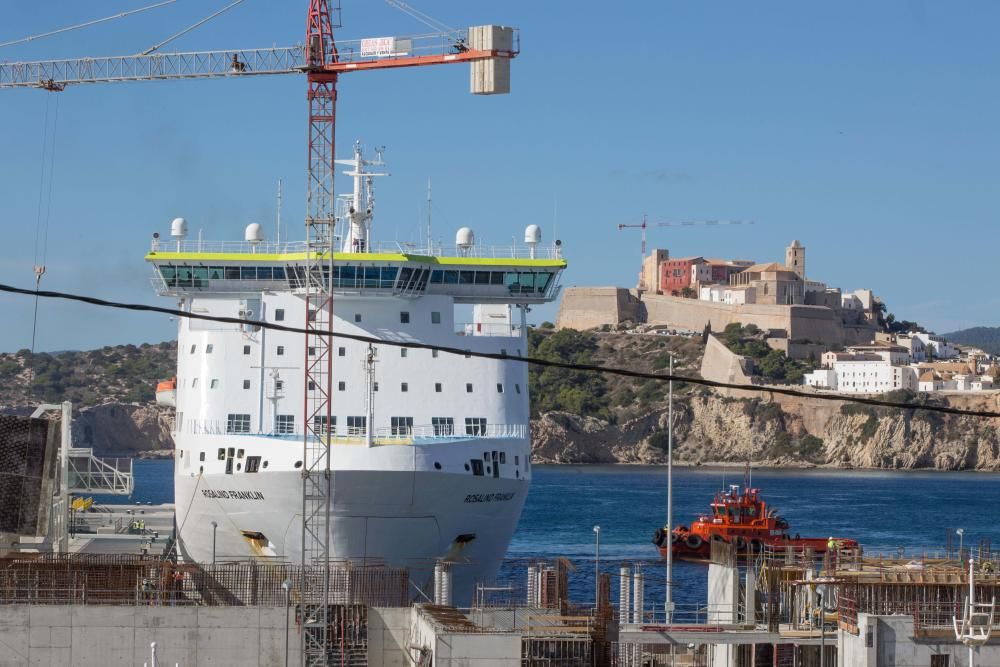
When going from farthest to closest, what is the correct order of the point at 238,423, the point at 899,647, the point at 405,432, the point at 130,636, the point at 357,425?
1. the point at 238,423
2. the point at 405,432
3. the point at 357,425
4. the point at 130,636
5. the point at 899,647

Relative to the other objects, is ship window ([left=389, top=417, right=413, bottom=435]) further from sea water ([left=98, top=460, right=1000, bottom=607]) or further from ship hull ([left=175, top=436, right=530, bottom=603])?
sea water ([left=98, top=460, right=1000, bottom=607])

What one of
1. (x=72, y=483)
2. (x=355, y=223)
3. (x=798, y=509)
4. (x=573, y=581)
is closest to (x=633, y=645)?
(x=355, y=223)

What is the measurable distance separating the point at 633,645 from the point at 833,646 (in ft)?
14.7

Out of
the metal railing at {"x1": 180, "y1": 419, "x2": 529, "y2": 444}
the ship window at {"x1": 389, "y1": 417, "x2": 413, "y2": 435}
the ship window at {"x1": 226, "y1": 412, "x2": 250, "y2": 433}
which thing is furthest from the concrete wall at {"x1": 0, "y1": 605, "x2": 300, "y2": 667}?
the ship window at {"x1": 226, "y1": 412, "x2": 250, "y2": 433}

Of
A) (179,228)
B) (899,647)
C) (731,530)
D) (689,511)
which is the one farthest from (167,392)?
(689,511)

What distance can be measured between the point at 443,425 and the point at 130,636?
1056 centimetres

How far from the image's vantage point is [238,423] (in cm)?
3900

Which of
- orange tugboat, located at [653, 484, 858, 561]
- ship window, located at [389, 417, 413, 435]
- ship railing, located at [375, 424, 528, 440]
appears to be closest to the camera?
ship railing, located at [375, 424, 528, 440]

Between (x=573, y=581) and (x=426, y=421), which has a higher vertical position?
(x=426, y=421)

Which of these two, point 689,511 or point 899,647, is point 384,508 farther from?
point 689,511

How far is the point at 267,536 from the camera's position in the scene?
3712 cm

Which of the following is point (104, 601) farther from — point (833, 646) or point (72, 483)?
point (72, 483)

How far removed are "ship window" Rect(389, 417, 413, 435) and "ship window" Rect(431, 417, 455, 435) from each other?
52 cm

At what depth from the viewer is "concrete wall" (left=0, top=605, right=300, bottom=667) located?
2997 cm
